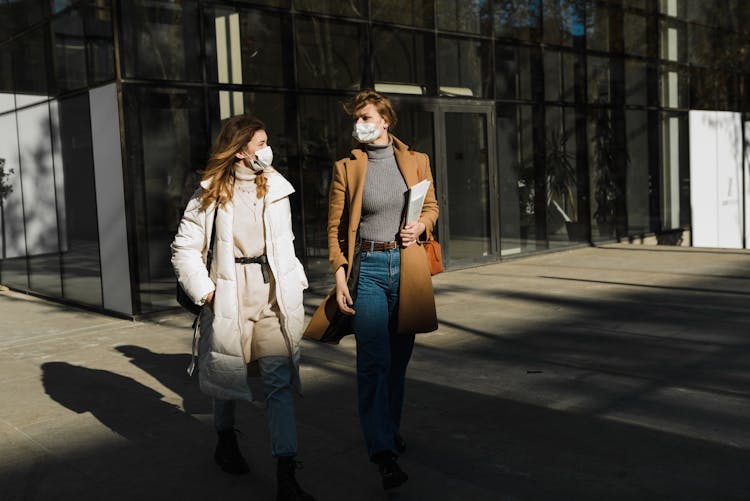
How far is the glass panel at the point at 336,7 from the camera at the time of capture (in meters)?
10.8

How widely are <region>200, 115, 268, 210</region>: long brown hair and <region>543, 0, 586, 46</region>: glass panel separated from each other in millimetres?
11141

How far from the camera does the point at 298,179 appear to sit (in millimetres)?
10586

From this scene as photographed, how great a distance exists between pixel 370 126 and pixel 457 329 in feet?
13.2

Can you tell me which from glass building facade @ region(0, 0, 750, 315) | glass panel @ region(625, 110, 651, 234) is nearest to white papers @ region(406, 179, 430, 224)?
glass building facade @ region(0, 0, 750, 315)

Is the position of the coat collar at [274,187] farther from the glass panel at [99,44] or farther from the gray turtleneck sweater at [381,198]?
the glass panel at [99,44]

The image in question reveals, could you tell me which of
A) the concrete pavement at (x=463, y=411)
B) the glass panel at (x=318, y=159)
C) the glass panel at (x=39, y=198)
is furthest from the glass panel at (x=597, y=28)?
the glass panel at (x=39, y=198)

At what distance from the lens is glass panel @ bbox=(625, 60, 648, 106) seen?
51.3 ft

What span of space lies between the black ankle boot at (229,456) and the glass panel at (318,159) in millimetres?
6555

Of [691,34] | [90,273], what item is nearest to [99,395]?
[90,273]

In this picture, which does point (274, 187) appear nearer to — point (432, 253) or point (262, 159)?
point (262, 159)

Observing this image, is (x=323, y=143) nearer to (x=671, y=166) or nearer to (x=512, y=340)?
(x=512, y=340)

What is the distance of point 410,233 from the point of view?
400 centimetres

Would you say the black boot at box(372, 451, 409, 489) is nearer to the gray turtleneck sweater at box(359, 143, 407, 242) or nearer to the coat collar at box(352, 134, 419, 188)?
the gray turtleneck sweater at box(359, 143, 407, 242)

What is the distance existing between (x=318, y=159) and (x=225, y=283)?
23.3ft
